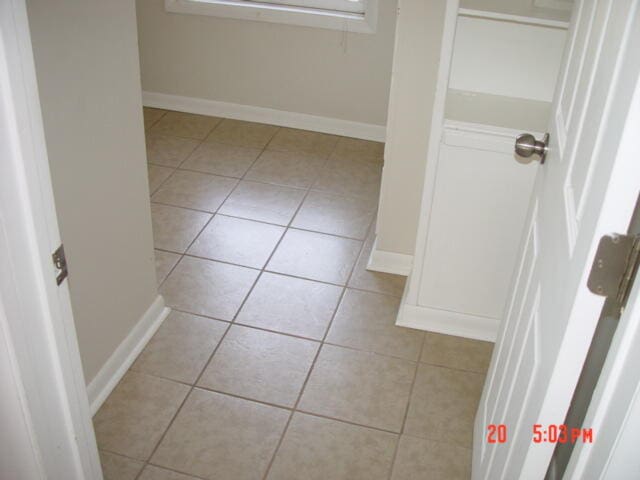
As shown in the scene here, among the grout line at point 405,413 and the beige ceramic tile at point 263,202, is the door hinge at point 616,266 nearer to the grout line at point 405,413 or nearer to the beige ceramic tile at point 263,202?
the grout line at point 405,413

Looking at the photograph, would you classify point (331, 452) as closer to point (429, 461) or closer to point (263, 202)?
point (429, 461)

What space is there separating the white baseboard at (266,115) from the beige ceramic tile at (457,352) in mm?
1545

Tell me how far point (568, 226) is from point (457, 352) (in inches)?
56.4

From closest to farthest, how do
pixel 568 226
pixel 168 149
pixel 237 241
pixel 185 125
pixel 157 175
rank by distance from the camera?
pixel 568 226
pixel 237 241
pixel 157 175
pixel 168 149
pixel 185 125

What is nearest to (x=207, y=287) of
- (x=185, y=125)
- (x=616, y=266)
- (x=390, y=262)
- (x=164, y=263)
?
(x=164, y=263)

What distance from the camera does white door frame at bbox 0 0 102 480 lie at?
3.62 ft

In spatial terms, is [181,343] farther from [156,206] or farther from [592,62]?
[592,62]

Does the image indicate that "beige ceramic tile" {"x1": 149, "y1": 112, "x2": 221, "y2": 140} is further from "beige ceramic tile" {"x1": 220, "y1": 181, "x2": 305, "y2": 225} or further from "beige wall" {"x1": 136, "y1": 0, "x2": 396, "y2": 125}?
"beige ceramic tile" {"x1": 220, "y1": 181, "x2": 305, "y2": 225}

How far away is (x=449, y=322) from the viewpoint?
262cm

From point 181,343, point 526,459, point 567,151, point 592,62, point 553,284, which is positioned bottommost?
point 181,343

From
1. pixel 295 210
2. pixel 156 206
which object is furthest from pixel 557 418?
pixel 156 206

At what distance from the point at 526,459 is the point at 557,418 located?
13 centimetres

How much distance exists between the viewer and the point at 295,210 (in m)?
3.27
